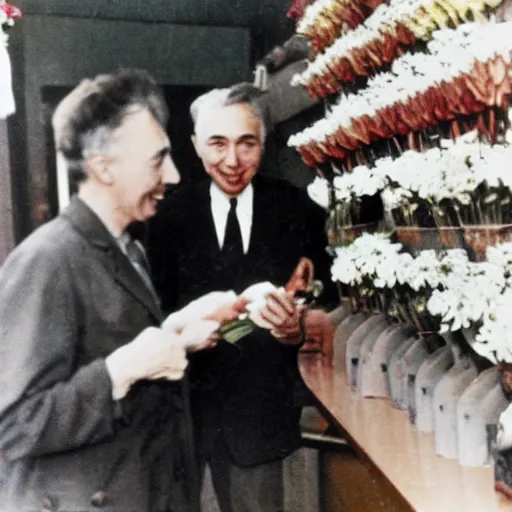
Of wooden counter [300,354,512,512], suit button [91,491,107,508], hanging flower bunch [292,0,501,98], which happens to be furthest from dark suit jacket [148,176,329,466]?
hanging flower bunch [292,0,501,98]

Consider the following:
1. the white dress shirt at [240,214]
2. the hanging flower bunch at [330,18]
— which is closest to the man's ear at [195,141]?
the white dress shirt at [240,214]

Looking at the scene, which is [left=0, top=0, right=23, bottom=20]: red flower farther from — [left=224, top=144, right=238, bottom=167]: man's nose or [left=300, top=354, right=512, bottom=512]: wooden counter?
[left=300, top=354, right=512, bottom=512]: wooden counter

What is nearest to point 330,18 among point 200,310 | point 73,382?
point 200,310

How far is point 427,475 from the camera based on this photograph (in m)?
1.73

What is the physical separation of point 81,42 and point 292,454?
1036 mm

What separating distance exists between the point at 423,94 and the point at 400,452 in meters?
0.78

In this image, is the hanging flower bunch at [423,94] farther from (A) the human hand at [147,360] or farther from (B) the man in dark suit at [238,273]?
(A) the human hand at [147,360]

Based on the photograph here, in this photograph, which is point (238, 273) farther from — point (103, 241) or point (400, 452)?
point (400, 452)

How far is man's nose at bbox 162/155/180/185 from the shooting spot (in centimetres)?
177

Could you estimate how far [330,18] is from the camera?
2.21 m

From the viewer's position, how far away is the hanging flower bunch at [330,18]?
212cm

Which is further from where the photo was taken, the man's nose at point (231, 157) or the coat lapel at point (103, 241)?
the man's nose at point (231, 157)

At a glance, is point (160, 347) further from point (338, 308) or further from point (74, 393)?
point (338, 308)

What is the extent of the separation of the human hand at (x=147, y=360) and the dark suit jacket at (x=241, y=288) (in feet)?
0.18
